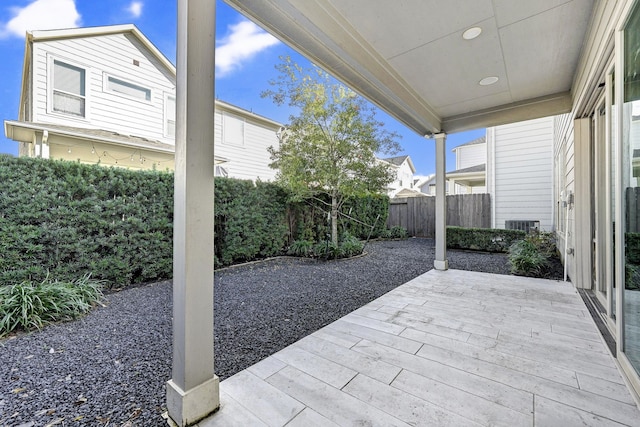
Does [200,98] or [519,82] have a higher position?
[519,82]

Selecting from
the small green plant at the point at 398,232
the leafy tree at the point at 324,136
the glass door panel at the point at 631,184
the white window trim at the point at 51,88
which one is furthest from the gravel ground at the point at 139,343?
the small green plant at the point at 398,232

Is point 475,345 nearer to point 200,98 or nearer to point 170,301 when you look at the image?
point 200,98

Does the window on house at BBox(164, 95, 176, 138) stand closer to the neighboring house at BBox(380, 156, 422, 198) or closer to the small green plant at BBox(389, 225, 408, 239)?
the small green plant at BBox(389, 225, 408, 239)

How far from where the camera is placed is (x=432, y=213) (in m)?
10.4

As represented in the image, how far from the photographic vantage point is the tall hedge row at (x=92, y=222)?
3.18m

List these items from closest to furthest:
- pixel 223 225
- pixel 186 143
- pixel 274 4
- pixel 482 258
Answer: pixel 186 143, pixel 274 4, pixel 223 225, pixel 482 258

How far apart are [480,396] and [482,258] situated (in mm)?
5563

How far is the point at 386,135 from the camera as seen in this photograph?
6566 mm

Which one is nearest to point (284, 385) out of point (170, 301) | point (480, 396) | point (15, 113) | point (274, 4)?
point (480, 396)

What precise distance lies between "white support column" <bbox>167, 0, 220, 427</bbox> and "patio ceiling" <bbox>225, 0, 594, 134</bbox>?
87 centimetres

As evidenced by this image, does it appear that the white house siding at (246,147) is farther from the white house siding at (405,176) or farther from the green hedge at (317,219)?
the white house siding at (405,176)

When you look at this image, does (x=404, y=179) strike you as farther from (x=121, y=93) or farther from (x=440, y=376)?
(x=440, y=376)

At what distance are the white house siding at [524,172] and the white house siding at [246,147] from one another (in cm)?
709

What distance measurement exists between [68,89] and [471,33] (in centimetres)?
830
